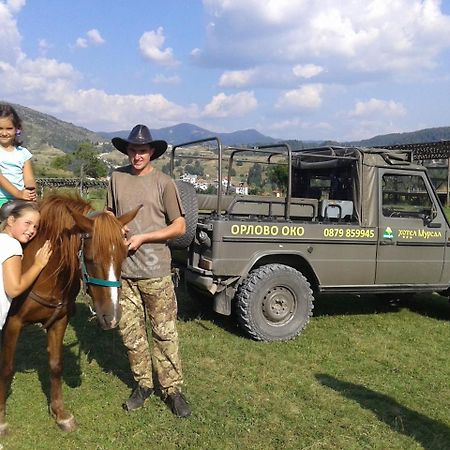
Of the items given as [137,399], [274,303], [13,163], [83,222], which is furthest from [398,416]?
[13,163]

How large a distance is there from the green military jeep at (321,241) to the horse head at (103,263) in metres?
2.22

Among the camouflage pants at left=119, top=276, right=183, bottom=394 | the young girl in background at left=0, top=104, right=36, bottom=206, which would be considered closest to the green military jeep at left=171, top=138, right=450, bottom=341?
the camouflage pants at left=119, top=276, right=183, bottom=394

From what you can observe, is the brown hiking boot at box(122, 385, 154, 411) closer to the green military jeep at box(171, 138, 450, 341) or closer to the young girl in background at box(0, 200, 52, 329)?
the young girl in background at box(0, 200, 52, 329)

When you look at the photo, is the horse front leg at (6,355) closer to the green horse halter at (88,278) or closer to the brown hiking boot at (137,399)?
the green horse halter at (88,278)

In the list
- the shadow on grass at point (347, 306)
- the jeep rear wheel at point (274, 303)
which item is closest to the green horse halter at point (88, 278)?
the jeep rear wheel at point (274, 303)

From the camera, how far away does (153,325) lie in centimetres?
366

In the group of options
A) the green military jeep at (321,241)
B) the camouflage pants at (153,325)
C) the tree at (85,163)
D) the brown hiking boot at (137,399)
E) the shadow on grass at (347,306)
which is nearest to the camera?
the camouflage pants at (153,325)

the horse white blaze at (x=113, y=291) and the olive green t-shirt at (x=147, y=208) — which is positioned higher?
the olive green t-shirt at (x=147, y=208)

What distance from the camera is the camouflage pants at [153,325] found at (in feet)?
11.8

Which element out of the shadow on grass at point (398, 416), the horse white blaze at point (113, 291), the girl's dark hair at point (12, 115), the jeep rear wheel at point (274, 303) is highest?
the girl's dark hair at point (12, 115)

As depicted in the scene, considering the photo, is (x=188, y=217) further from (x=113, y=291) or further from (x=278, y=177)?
(x=278, y=177)

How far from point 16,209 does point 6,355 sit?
3.37 feet

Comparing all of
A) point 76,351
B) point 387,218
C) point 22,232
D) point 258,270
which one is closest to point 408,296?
point 387,218

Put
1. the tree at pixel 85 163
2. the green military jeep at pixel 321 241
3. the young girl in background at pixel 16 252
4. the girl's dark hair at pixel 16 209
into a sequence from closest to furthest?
the young girl in background at pixel 16 252 → the girl's dark hair at pixel 16 209 → the green military jeep at pixel 321 241 → the tree at pixel 85 163
